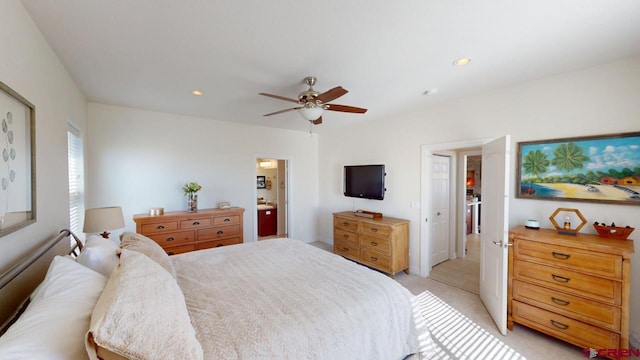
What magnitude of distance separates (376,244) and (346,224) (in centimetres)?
70

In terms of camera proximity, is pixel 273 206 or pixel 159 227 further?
pixel 273 206

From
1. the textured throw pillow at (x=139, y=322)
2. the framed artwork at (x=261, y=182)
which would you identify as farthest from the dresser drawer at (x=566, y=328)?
the framed artwork at (x=261, y=182)

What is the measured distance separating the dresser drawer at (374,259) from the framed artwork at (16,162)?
3684 millimetres

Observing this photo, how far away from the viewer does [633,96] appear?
7.25 feet

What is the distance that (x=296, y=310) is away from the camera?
1494mm

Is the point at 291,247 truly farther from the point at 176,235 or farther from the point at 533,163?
the point at 533,163

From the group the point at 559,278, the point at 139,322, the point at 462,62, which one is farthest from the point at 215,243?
the point at 559,278

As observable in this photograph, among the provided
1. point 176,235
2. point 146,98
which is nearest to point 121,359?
point 176,235

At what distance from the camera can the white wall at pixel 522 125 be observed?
2254mm

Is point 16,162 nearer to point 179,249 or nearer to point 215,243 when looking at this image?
point 179,249

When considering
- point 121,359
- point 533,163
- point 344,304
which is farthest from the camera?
point 533,163

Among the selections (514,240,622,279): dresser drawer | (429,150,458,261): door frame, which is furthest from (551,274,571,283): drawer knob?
(429,150,458,261): door frame

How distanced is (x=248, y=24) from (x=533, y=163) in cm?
321

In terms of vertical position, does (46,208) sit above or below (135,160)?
below
